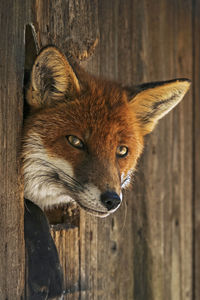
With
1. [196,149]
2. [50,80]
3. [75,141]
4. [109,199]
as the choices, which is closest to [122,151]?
[75,141]

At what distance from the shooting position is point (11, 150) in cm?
204

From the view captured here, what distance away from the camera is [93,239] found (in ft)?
9.04

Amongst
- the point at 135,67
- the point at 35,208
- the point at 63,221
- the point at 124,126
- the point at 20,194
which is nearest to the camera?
the point at 20,194

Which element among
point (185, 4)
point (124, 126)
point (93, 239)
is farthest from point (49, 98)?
point (185, 4)

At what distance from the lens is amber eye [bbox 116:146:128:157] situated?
238cm

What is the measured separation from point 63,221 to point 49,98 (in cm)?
89

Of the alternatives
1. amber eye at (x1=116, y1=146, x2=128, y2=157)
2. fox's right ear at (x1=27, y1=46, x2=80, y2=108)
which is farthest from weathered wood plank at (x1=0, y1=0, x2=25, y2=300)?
amber eye at (x1=116, y1=146, x2=128, y2=157)

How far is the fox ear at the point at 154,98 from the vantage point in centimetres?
245

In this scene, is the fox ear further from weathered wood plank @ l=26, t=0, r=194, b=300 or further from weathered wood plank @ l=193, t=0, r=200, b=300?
weathered wood plank @ l=193, t=0, r=200, b=300

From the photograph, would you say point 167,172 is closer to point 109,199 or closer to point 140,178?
point 140,178

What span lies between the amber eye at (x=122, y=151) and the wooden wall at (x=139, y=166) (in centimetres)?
54

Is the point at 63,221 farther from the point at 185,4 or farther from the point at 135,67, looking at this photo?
the point at 185,4

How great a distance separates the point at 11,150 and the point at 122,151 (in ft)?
2.35

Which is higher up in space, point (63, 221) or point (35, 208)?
point (35, 208)
